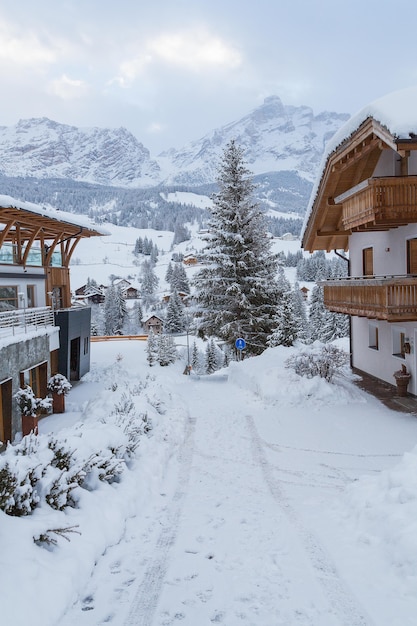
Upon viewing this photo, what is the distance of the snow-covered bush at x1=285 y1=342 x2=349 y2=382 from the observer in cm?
1541

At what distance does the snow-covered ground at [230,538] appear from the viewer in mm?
4602

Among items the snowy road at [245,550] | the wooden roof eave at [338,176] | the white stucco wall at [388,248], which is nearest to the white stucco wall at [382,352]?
the white stucco wall at [388,248]

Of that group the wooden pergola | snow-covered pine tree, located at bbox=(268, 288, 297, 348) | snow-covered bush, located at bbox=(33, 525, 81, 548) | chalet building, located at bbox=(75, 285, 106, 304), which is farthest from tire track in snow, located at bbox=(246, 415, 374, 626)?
chalet building, located at bbox=(75, 285, 106, 304)

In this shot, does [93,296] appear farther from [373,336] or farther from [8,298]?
[373,336]

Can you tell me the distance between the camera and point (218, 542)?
6.09m

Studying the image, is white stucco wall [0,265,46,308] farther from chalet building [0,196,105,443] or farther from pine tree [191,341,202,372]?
pine tree [191,341,202,372]

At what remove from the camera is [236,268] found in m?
25.4

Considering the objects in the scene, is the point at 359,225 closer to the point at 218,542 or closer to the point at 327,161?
the point at 327,161

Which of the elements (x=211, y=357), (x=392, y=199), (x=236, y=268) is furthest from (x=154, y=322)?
(x=392, y=199)

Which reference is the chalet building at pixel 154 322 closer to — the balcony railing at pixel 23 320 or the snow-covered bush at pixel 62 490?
the balcony railing at pixel 23 320

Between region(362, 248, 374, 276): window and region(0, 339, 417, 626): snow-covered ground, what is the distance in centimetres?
933

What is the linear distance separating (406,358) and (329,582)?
12.3 metres

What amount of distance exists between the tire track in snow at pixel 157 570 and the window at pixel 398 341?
10.9 m

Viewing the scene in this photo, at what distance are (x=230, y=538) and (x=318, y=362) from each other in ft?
32.3
